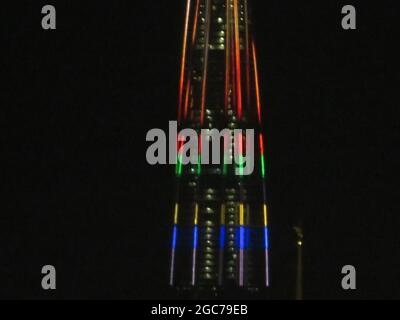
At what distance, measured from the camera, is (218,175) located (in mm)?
25109

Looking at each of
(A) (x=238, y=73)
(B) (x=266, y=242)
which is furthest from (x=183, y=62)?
(B) (x=266, y=242)

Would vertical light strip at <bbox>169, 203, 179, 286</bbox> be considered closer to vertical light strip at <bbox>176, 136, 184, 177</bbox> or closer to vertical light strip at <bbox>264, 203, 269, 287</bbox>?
vertical light strip at <bbox>176, 136, 184, 177</bbox>

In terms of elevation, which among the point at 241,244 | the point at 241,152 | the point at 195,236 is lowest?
the point at 241,244

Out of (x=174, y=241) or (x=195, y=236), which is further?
(x=195, y=236)

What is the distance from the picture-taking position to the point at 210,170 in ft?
82.8

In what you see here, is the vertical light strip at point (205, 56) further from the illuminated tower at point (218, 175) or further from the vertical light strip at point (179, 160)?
the vertical light strip at point (179, 160)

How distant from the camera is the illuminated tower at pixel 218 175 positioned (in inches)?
925

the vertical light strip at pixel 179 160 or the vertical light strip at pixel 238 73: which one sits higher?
the vertical light strip at pixel 238 73

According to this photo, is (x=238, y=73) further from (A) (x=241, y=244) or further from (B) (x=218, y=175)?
(A) (x=241, y=244)

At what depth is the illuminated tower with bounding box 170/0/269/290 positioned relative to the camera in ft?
77.0

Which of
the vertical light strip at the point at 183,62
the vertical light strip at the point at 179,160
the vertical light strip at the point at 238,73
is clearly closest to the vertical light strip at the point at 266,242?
the vertical light strip at the point at 179,160

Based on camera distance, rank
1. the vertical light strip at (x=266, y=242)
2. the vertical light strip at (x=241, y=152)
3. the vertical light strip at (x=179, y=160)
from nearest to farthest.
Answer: the vertical light strip at (x=266, y=242) → the vertical light strip at (x=179, y=160) → the vertical light strip at (x=241, y=152)

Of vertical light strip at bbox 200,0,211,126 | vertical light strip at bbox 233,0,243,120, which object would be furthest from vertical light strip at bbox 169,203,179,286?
vertical light strip at bbox 233,0,243,120
